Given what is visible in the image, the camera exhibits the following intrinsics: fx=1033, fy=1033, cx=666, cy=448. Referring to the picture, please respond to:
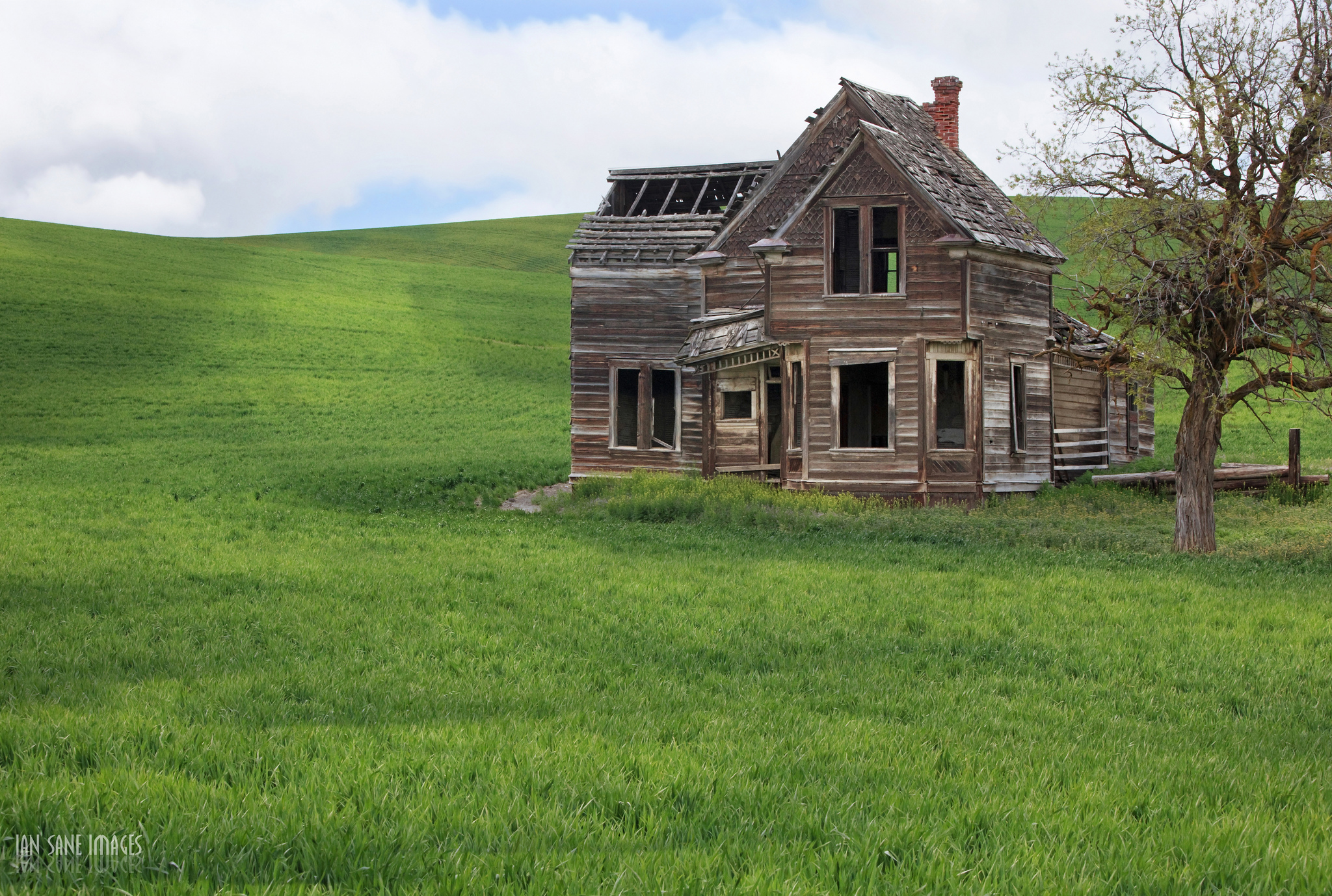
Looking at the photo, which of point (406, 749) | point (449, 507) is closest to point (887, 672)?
point (406, 749)

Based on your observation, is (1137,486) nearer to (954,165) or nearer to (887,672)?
(954,165)

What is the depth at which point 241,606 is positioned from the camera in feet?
35.6

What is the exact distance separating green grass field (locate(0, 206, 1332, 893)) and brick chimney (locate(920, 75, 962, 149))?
1158 centimetres

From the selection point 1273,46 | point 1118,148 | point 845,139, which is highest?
point 845,139

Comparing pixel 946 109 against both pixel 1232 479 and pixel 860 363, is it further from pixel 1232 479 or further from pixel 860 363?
pixel 1232 479

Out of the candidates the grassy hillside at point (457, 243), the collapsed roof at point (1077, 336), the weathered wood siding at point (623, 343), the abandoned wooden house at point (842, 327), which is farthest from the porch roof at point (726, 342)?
the grassy hillside at point (457, 243)

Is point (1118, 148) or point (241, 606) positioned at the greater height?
point (1118, 148)

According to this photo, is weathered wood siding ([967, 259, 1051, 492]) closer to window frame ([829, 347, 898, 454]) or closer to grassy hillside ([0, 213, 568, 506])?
window frame ([829, 347, 898, 454])

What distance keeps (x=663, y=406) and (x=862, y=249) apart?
796 cm

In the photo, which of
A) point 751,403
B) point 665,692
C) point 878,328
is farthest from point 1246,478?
point 665,692

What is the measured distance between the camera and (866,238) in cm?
2333

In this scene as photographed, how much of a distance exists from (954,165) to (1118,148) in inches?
417

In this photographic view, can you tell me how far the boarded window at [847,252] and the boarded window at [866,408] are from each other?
298 centimetres

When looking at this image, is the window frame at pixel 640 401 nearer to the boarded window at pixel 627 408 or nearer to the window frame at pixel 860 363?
the boarded window at pixel 627 408
